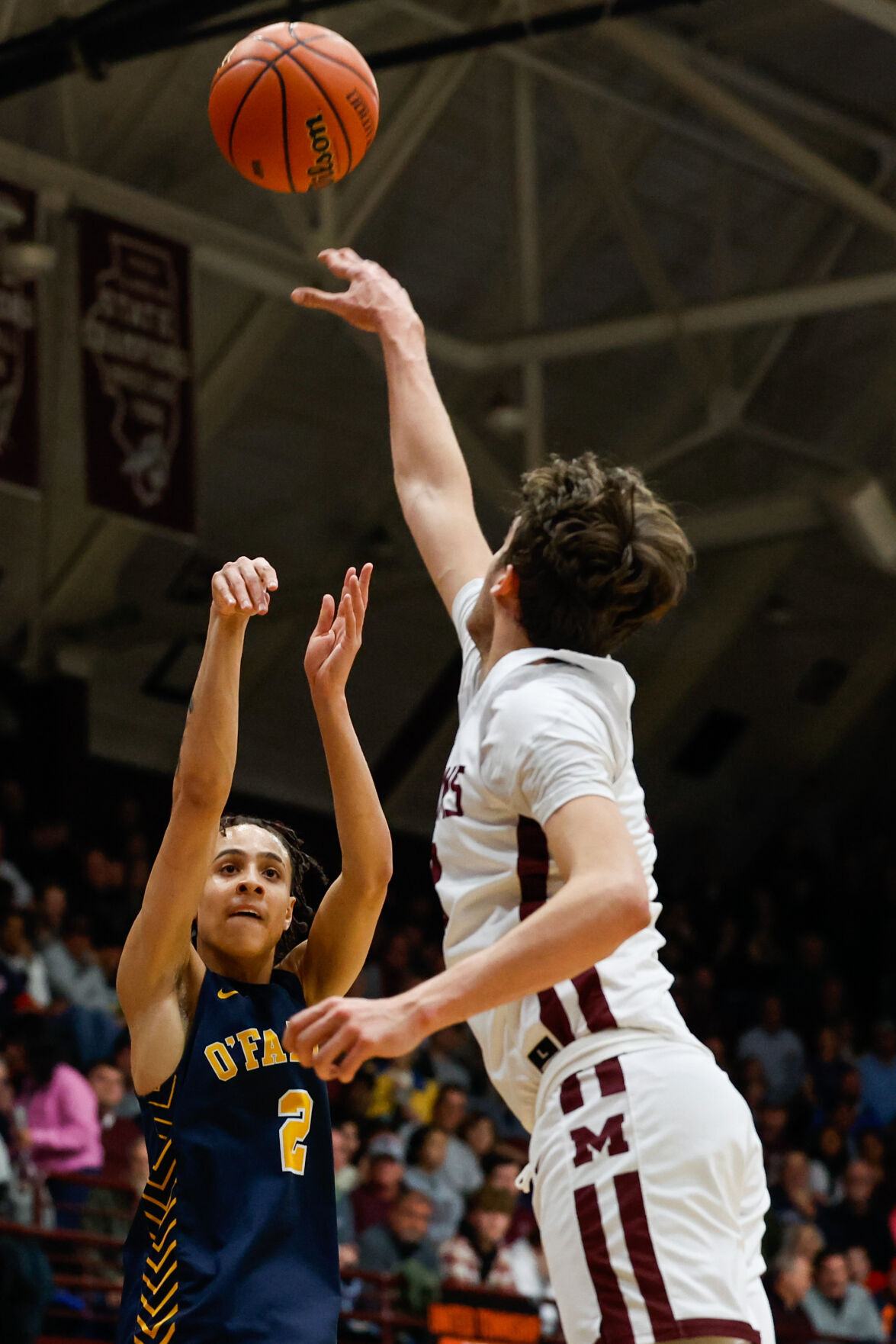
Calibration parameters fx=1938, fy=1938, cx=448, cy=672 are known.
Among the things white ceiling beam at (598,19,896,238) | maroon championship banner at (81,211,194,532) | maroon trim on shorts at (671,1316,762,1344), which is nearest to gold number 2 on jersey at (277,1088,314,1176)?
maroon trim on shorts at (671,1316,762,1344)

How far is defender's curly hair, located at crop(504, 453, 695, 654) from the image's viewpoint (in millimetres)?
3068

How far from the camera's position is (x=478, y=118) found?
14.7m

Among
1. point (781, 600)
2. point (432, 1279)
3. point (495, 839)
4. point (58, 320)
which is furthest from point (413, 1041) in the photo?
point (781, 600)

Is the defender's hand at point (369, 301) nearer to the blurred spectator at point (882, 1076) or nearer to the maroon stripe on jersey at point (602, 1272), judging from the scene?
the maroon stripe on jersey at point (602, 1272)

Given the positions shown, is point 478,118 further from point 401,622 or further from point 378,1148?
point 378,1148

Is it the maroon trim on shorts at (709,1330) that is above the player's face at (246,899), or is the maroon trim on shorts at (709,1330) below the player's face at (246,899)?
below

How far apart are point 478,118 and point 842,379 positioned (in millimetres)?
4712

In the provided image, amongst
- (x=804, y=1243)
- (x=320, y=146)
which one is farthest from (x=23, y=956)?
(x=320, y=146)

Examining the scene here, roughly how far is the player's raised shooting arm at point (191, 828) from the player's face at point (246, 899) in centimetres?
19

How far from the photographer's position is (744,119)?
12539 mm

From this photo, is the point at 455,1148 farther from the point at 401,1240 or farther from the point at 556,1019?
the point at 556,1019

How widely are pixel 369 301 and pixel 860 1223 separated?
32.3 ft

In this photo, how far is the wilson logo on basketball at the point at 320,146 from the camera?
5566 mm

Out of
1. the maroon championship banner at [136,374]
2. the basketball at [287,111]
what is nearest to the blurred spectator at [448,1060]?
the maroon championship banner at [136,374]
